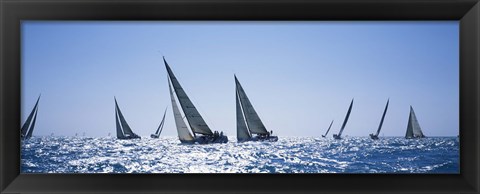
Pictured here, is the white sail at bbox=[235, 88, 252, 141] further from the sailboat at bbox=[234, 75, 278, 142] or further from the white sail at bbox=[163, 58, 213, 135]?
the white sail at bbox=[163, 58, 213, 135]

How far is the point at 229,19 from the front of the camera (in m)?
1.38

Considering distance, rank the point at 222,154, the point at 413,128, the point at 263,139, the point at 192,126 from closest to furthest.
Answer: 1. the point at 413,128
2. the point at 222,154
3. the point at 192,126
4. the point at 263,139

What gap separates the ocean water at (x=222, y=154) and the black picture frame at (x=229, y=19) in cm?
75

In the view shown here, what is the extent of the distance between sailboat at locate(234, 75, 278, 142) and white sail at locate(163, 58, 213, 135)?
35cm

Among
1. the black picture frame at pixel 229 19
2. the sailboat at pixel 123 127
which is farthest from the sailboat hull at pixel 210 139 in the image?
the black picture frame at pixel 229 19

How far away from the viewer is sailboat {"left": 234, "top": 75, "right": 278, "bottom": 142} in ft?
12.9

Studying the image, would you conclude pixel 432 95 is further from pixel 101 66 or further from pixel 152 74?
pixel 101 66

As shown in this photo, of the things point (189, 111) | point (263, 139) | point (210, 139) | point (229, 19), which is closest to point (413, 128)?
point (263, 139)

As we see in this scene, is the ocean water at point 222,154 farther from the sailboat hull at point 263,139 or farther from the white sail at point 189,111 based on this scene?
the white sail at point 189,111

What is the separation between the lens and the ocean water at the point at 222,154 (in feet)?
8.82

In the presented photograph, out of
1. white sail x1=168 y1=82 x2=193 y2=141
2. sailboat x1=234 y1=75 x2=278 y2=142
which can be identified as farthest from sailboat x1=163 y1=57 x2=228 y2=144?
sailboat x1=234 y1=75 x2=278 y2=142

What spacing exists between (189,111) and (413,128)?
1.79 m

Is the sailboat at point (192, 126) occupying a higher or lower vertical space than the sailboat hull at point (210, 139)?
higher

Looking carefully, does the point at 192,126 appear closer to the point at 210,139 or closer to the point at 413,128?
the point at 210,139
